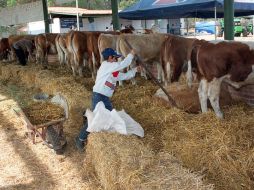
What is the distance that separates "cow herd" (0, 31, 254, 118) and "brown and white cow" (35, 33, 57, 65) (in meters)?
1.77

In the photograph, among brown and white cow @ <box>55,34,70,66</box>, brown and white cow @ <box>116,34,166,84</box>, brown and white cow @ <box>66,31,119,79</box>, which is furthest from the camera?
brown and white cow @ <box>55,34,70,66</box>

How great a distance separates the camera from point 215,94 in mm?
6199

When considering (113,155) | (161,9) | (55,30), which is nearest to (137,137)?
(113,155)

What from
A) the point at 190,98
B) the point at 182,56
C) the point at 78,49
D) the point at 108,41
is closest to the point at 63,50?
the point at 78,49

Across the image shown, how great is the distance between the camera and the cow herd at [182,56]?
605 centimetres

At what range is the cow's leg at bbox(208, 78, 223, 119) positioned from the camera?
6137 millimetres

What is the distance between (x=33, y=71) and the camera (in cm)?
1193

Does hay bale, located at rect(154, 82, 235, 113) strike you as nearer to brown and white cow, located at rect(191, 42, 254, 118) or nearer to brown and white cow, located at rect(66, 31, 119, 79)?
brown and white cow, located at rect(191, 42, 254, 118)

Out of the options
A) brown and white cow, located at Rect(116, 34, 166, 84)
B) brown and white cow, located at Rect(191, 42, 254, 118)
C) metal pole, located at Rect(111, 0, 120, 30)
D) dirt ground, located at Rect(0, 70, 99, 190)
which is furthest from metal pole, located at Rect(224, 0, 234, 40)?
metal pole, located at Rect(111, 0, 120, 30)

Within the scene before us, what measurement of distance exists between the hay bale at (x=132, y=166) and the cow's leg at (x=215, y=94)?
203 centimetres

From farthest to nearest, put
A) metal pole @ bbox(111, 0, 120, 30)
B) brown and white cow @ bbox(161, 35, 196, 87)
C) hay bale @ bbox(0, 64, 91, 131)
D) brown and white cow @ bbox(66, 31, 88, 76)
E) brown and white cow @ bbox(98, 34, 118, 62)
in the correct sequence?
metal pole @ bbox(111, 0, 120, 30) < brown and white cow @ bbox(66, 31, 88, 76) < brown and white cow @ bbox(98, 34, 118, 62) < brown and white cow @ bbox(161, 35, 196, 87) < hay bale @ bbox(0, 64, 91, 131)

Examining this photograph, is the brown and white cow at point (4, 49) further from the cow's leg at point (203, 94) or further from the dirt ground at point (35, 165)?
Result: the cow's leg at point (203, 94)

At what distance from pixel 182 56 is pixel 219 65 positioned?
1.93 m

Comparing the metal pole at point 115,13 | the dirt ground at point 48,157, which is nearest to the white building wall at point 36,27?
the metal pole at point 115,13
